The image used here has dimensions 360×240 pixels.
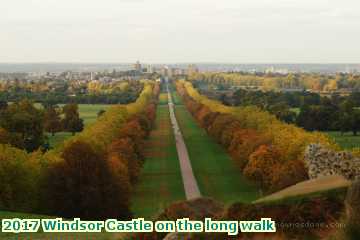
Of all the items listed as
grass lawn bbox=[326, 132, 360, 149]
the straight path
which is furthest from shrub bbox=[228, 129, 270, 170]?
grass lawn bbox=[326, 132, 360, 149]

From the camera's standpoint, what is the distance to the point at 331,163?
16188 mm

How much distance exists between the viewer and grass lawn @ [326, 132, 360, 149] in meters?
72.8

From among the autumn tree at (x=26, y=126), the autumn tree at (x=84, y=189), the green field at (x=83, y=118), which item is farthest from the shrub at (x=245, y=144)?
the green field at (x=83, y=118)

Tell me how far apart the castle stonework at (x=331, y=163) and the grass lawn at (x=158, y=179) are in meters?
8.12

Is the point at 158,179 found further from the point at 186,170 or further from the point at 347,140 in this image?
the point at 347,140

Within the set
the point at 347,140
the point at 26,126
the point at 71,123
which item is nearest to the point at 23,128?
the point at 26,126

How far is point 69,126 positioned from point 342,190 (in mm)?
77374

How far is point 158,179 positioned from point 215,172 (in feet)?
19.8

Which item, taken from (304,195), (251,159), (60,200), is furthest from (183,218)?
(251,159)

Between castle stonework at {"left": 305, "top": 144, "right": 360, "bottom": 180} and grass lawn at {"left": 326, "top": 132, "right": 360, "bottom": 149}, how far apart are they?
175 ft

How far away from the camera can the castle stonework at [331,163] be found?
584 inches

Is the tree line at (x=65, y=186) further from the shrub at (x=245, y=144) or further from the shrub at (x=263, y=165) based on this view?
the shrub at (x=245, y=144)

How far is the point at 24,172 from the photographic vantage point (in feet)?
112

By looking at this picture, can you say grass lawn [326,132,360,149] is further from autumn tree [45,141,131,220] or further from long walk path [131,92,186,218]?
autumn tree [45,141,131,220]
